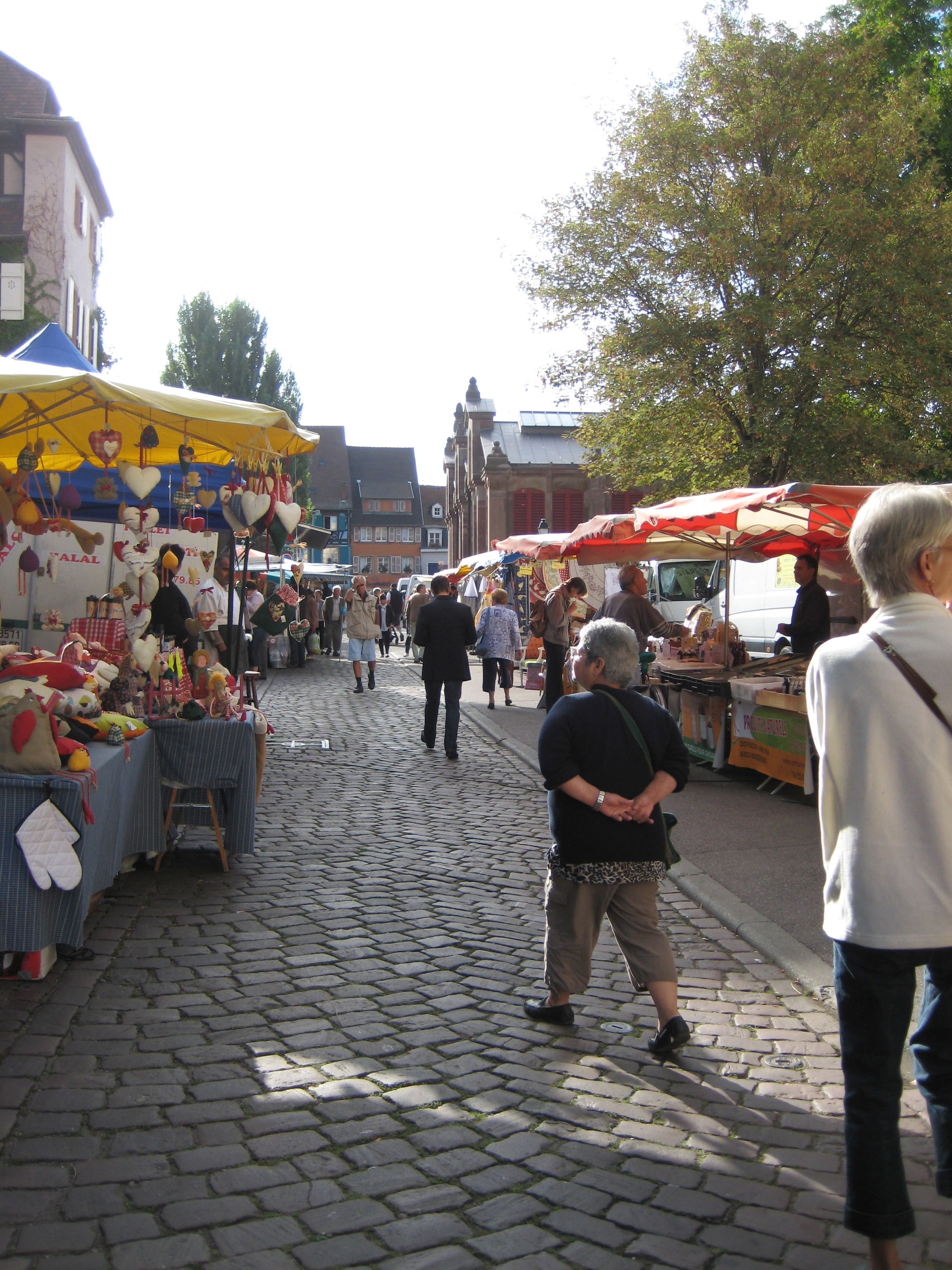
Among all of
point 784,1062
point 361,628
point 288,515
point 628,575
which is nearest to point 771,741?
point 628,575

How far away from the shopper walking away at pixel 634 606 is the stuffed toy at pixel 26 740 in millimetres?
6720

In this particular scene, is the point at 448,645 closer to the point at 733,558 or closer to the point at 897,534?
the point at 733,558

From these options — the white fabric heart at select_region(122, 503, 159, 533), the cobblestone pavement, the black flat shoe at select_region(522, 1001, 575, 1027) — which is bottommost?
the cobblestone pavement

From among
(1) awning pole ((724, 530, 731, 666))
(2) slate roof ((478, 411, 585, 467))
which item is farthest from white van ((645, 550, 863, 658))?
(2) slate roof ((478, 411, 585, 467))

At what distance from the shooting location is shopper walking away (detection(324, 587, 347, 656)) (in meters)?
29.9

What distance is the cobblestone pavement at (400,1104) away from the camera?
291 centimetres

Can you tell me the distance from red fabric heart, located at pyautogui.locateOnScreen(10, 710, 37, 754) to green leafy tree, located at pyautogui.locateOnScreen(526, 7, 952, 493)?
1912cm

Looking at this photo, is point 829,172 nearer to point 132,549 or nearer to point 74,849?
point 132,549

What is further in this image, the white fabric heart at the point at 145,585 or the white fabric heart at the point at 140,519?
the white fabric heart at the point at 145,585

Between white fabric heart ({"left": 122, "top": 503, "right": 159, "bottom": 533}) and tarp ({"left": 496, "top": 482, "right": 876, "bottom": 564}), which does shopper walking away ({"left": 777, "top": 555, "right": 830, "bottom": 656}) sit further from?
white fabric heart ({"left": 122, "top": 503, "right": 159, "bottom": 533})

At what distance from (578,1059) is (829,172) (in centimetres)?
2132

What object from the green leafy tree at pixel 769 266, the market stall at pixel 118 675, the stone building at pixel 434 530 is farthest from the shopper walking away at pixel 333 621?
the stone building at pixel 434 530

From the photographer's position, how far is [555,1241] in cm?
290

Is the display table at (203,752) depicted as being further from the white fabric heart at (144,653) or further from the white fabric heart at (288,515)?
the white fabric heart at (288,515)
